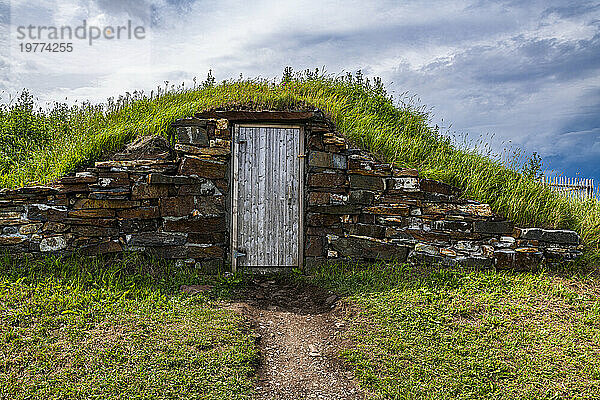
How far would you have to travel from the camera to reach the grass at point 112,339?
17.0 feet

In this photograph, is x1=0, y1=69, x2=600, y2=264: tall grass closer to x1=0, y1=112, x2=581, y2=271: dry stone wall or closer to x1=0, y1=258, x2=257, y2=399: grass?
x1=0, y1=112, x2=581, y2=271: dry stone wall

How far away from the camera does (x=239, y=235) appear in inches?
362

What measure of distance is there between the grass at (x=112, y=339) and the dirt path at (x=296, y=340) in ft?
0.94

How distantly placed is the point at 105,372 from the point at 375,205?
5561 millimetres

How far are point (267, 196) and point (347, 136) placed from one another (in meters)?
1.98

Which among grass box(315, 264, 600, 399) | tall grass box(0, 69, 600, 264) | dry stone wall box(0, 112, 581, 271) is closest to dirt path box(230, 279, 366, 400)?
grass box(315, 264, 600, 399)

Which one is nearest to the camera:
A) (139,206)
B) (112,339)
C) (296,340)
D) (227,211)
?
(112,339)

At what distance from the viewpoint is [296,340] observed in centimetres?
656

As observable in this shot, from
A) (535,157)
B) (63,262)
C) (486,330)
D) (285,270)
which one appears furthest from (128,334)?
(535,157)

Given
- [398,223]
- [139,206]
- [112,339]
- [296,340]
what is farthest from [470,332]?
[139,206]

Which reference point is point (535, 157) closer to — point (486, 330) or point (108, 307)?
point (486, 330)

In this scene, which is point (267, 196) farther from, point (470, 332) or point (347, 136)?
point (470, 332)

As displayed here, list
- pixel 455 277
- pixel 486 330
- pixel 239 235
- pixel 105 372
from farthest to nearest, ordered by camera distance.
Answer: pixel 239 235, pixel 455 277, pixel 486 330, pixel 105 372

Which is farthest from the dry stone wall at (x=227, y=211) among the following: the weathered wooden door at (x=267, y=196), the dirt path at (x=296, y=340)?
the dirt path at (x=296, y=340)
